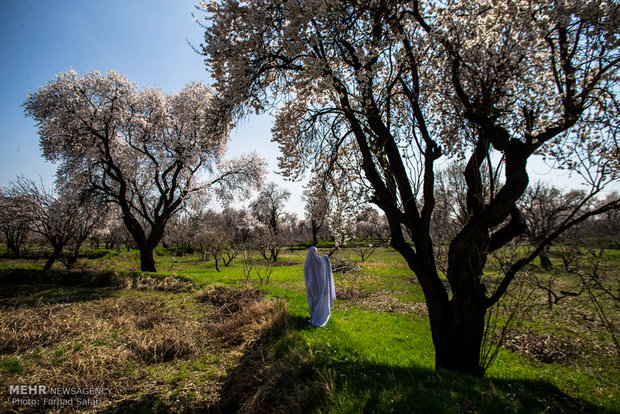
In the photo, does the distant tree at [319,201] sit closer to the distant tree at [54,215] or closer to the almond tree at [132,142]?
the almond tree at [132,142]

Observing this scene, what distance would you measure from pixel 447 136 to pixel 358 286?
1263 cm

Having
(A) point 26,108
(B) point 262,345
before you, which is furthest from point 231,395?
(A) point 26,108

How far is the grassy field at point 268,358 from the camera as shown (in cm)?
402

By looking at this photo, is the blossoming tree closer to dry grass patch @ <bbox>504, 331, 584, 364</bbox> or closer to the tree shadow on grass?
the tree shadow on grass

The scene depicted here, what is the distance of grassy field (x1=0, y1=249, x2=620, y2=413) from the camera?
402 cm

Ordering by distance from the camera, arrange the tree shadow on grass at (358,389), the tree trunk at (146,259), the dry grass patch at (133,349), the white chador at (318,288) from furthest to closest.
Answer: the tree trunk at (146,259) < the white chador at (318,288) < the dry grass patch at (133,349) < the tree shadow on grass at (358,389)

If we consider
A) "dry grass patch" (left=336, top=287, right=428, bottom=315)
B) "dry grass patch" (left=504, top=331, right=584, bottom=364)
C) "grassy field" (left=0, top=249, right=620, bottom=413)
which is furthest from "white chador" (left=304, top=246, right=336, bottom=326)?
"dry grass patch" (left=504, top=331, right=584, bottom=364)

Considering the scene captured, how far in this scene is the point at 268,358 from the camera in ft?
19.2

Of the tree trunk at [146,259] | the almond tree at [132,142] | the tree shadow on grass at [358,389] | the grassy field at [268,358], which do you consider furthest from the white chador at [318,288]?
the tree trunk at [146,259]

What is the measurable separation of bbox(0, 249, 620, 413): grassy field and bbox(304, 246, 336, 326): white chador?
432 millimetres

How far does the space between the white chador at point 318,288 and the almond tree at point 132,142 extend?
10936mm

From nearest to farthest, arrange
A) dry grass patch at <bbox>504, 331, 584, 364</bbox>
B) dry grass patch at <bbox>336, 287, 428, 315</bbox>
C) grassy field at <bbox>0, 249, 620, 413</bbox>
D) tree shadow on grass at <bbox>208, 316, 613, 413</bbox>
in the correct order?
tree shadow on grass at <bbox>208, 316, 613, 413</bbox> → grassy field at <bbox>0, 249, 620, 413</bbox> → dry grass patch at <bbox>504, 331, 584, 364</bbox> → dry grass patch at <bbox>336, 287, 428, 315</bbox>

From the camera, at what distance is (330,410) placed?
3602mm

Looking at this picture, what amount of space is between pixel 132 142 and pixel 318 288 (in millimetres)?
18053
